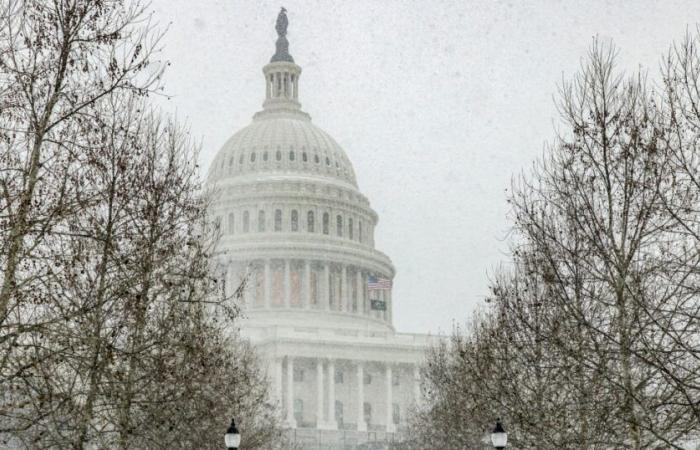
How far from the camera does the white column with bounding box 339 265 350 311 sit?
155375 millimetres

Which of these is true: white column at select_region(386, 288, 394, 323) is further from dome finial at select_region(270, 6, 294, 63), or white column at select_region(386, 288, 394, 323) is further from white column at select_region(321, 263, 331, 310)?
dome finial at select_region(270, 6, 294, 63)

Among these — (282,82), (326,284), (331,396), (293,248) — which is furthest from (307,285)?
(282,82)

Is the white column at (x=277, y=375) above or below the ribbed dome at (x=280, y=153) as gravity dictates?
below

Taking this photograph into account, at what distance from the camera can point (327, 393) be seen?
445 ft

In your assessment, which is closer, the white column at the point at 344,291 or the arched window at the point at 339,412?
the arched window at the point at 339,412

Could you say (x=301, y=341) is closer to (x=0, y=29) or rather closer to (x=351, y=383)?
(x=351, y=383)

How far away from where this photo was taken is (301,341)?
443ft

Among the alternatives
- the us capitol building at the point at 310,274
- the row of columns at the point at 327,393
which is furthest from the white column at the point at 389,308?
the row of columns at the point at 327,393

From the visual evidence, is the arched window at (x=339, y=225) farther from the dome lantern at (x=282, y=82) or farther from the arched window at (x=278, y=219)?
the dome lantern at (x=282, y=82)

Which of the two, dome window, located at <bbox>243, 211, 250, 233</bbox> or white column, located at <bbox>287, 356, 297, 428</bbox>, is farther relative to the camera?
dome window, located at <bbox>243, 211, 250, 233</bbox>

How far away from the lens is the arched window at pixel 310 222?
528 feet

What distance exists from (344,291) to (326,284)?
9.94ft

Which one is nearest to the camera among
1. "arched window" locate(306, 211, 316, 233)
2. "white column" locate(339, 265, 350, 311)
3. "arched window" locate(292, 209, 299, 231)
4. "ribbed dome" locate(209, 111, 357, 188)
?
"white column" locate(339, 265, 350, 311)

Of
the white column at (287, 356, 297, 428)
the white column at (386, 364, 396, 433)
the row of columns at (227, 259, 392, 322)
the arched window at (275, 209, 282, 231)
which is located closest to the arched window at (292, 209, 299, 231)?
the arched window at (275, 209, 282, 231)
